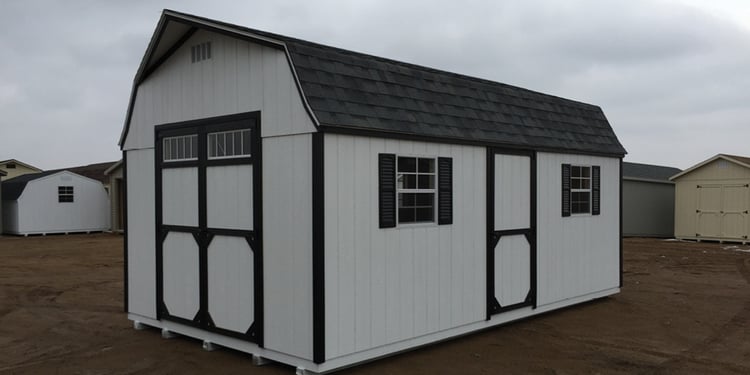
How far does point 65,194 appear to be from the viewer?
24.8 meters

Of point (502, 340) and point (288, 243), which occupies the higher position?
point (288, 243)

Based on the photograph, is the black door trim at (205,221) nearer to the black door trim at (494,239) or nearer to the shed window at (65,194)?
the black door trim at (494,239)

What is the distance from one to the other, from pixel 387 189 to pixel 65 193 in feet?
74.6

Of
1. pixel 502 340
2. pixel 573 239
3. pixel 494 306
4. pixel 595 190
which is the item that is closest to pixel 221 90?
pixel 494 306

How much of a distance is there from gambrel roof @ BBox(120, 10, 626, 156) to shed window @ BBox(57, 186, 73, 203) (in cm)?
1944

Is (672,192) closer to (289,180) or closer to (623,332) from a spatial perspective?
(623,332)

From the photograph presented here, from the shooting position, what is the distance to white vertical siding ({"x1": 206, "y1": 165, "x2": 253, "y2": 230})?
607 centimetres

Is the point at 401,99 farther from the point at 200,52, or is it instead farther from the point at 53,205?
the point at 53,205

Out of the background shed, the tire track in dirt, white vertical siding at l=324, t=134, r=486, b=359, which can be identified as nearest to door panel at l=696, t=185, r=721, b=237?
the background shed

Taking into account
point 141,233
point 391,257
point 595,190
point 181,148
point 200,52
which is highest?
→ point 200,52

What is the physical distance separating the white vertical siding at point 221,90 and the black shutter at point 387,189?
95 centimetres

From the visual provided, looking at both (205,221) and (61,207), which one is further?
(61,207)

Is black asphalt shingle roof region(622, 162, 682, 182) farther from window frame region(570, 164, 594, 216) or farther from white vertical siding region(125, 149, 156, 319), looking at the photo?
white vertical siding region(125, 149, 156, 319)

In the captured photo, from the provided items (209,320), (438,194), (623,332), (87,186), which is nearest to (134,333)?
(209,320)
